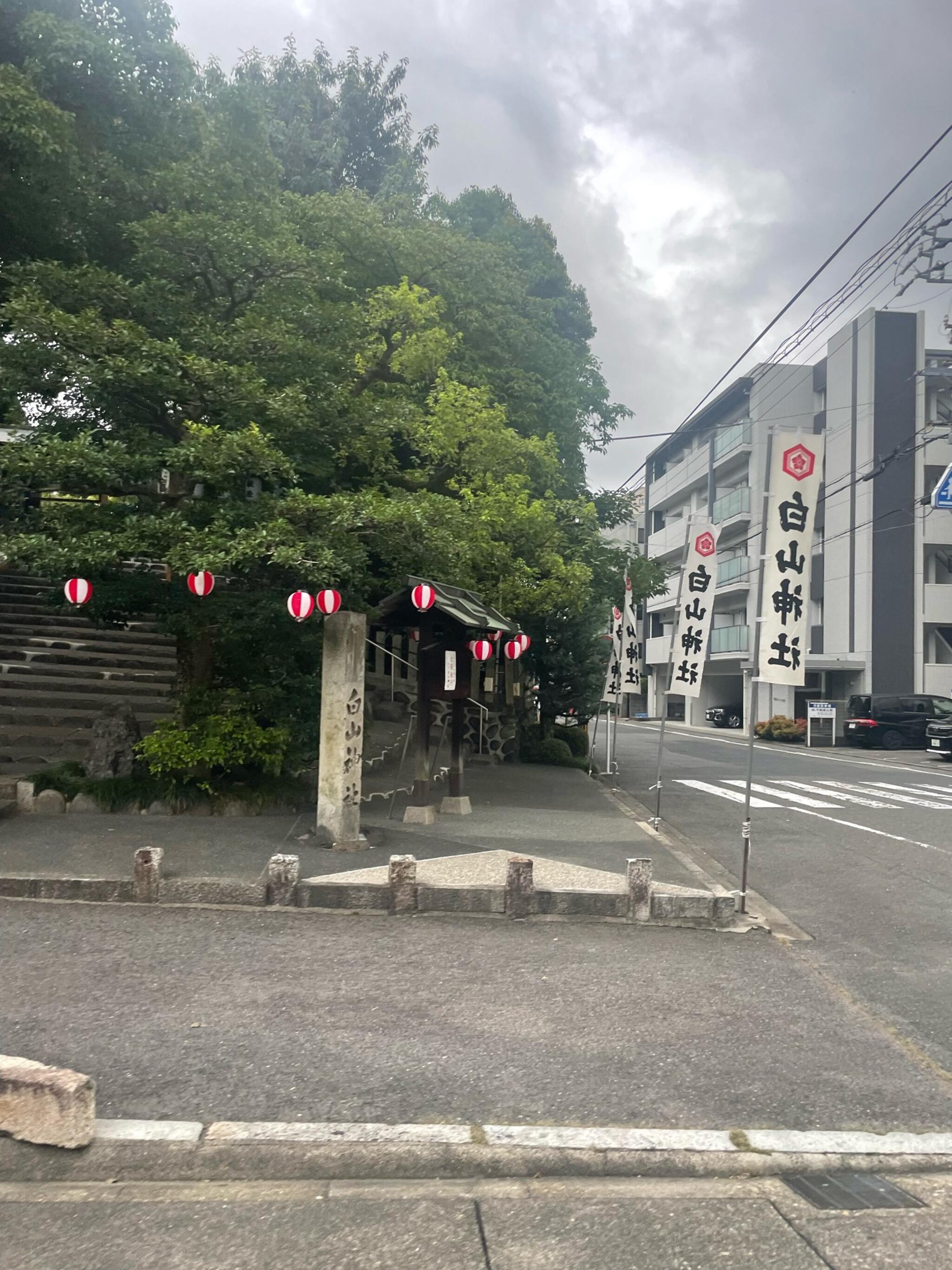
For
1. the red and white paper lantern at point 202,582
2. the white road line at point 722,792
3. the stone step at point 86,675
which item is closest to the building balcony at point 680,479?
the white road line at point 722,792

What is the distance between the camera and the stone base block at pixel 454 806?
1342cm

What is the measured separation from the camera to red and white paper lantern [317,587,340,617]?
10.4 metres

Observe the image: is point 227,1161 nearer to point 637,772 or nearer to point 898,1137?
point 898,1137

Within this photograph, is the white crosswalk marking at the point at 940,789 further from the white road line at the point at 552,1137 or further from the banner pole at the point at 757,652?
the white road line at the point at 552,1137

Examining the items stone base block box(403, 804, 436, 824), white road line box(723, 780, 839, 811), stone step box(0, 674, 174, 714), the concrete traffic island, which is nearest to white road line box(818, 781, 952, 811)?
white road line box(723, 780, 839, 811)

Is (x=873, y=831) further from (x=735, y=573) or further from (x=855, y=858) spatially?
(x=735, y=573)

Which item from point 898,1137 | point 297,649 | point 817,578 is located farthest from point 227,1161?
point 817,578

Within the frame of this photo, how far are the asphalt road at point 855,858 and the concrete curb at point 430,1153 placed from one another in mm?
1597

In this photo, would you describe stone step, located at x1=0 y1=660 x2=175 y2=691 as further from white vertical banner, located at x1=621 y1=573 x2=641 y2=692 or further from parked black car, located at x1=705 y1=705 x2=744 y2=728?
parked black car, located at x1=705 y1=705 x2=744 y2=728

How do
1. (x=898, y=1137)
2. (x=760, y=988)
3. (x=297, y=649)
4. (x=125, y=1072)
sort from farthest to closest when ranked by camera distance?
(x=297, y=649), (x=760, y=988), (x=125, y=1072), (x=898, y=1137)

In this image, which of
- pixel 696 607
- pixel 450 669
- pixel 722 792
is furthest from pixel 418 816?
pixel 722 792

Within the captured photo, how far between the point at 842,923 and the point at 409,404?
8.61 metres

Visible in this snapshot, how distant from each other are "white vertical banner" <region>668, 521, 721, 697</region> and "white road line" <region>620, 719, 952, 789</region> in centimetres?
960

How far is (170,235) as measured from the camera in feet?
36.5
